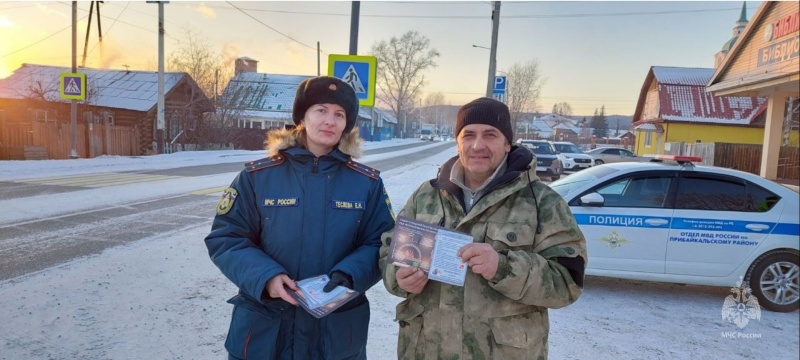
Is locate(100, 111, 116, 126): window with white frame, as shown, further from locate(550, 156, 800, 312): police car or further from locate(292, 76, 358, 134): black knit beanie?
locate(292, 76, 358, 134): black knit beanie

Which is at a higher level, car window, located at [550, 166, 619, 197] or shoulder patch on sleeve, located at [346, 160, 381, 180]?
shoulder patch on sleeve, located at [346, 160, 381, 180]

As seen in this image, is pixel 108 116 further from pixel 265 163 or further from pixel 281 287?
pixel 281 287

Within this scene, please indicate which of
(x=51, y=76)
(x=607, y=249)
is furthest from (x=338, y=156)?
(x=51, y=76)

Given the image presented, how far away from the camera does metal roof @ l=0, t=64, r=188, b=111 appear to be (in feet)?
91.4

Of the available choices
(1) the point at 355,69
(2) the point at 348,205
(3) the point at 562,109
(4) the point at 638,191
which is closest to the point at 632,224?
(4) the point at 638,191

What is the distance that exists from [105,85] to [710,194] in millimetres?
34824

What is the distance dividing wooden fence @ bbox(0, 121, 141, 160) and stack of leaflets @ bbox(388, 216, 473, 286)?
25.1 meters

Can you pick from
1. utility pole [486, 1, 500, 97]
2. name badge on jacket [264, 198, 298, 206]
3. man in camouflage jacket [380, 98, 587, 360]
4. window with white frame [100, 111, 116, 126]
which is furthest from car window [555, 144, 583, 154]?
window with white frame [100, 111, 116, 126]

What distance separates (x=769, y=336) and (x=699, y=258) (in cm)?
97

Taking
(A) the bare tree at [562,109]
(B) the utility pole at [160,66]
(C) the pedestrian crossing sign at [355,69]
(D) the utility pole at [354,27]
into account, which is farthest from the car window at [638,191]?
(A) the bare tree at [562,109]

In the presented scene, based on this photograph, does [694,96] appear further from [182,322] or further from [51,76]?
[51,76]

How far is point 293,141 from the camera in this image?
2.19 m

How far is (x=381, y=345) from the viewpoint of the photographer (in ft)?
12.3

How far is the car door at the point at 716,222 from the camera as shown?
4801mm
